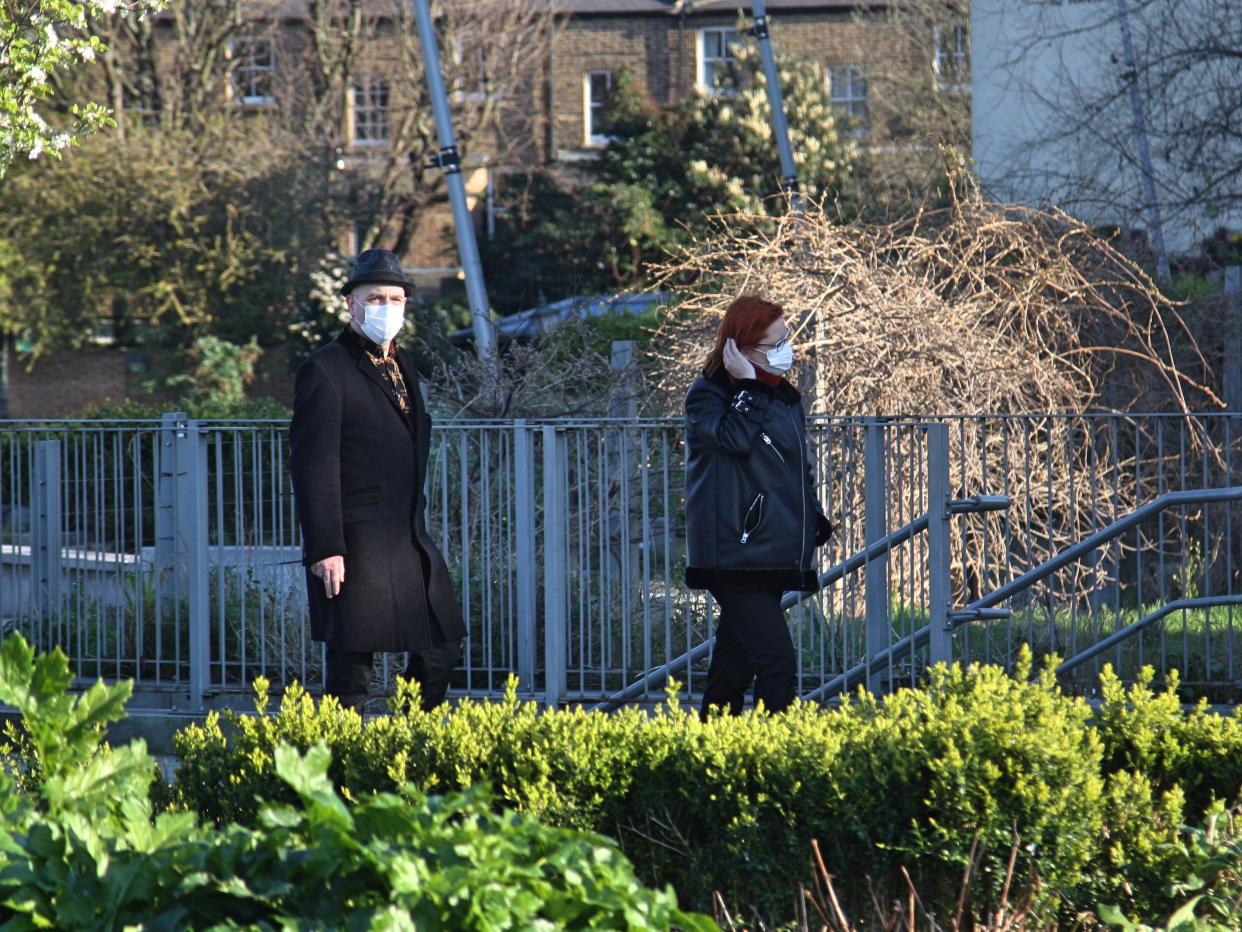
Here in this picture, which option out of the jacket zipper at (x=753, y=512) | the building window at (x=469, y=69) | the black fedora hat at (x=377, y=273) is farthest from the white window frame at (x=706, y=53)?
the jacket zipper at (x=753, y=512)

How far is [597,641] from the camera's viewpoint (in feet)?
24.8

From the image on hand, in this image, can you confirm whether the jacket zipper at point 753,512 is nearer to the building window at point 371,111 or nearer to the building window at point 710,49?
the building window at point 371,111

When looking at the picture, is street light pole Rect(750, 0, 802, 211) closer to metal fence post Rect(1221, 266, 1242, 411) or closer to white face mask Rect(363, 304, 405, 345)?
metal fence post Rect(1221, 266, 1242, 411)

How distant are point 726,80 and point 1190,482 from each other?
22212 mm

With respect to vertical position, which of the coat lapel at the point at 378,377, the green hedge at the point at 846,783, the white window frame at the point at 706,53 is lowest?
the green hedge at the point at 846,783

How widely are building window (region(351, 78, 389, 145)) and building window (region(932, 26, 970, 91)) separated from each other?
10.2m

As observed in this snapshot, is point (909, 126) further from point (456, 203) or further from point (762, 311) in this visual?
point (762, 311)

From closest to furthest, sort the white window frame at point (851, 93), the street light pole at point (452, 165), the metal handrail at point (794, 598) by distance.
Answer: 1. the metal handrail at point (794, 598)
2. the street light pole at point (452, 165)
3. the white window frame at point (851, 93)

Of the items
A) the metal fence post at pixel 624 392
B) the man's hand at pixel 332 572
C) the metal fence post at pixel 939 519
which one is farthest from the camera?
the metal fence post at pixel 624 392

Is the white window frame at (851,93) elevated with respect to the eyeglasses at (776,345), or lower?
elevated

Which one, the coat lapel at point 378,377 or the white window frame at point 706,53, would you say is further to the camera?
the white window frame at point 706,53

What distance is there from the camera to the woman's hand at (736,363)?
573 centimetres

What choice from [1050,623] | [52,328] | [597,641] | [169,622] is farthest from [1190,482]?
[52,328]

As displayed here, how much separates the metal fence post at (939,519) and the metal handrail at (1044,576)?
0.27 feet
